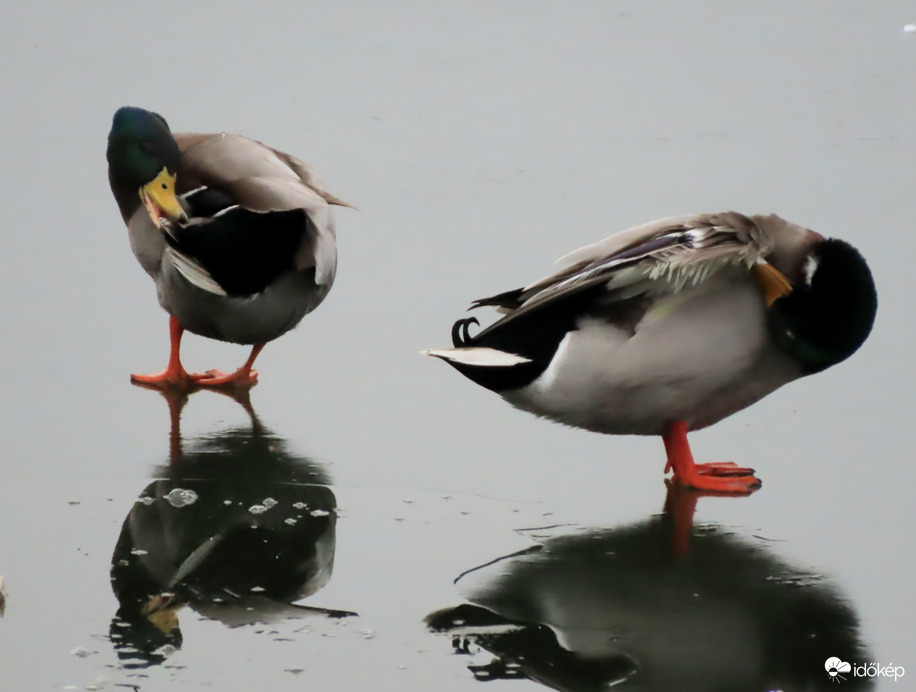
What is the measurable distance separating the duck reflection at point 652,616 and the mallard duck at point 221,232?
57.2 inches

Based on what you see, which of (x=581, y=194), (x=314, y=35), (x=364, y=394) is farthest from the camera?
(x=314, y=35)

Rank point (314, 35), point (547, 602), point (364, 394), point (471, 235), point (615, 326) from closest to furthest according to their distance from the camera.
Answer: point (547, 602)
point (615, 326)
point (364, 394)
point (471, 235)
point (314, 35)

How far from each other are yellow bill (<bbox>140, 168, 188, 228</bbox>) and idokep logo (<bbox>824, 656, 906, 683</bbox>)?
2.44 metres

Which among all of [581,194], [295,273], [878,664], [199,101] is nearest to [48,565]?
[295,273]

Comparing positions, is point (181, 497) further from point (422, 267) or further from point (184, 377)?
point (422, 267)

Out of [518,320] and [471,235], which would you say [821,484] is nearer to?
[518,320]

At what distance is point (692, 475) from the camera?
3986 millimetres

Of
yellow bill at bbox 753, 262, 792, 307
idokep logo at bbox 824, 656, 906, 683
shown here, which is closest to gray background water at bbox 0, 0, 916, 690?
idokep logo at bbox 824, 656, 906, 683

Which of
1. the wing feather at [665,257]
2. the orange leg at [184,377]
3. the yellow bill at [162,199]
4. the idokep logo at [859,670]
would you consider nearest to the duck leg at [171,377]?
the orange leg at [184,377]

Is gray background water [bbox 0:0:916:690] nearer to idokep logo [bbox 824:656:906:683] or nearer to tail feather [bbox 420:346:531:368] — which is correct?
idokep logo [bbox 824:656:906:683]

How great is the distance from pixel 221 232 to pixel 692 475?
160 centimetres

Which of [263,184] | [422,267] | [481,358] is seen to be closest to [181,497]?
[481,358]

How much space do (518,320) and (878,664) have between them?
1.33 m

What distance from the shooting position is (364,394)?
467 cm
